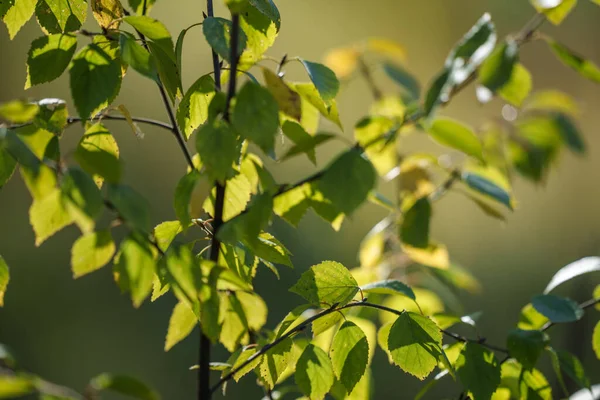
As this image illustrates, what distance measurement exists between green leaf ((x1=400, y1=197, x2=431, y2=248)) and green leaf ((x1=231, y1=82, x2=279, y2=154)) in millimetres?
403

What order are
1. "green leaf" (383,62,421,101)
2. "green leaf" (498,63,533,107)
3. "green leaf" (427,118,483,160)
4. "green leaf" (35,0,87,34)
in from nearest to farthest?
"green leaf" (35,0,87,34) < "green leaf" (427,118,483,160) < "green leaf" (498,63,533,107) < "green leaf" (383,62,421,101)

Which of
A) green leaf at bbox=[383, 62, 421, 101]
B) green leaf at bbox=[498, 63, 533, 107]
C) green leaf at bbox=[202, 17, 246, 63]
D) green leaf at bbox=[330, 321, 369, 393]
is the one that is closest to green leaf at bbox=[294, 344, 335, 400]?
green leaf at bbox=[330, 321, 369, 393]

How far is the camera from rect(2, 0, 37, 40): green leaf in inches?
18.6

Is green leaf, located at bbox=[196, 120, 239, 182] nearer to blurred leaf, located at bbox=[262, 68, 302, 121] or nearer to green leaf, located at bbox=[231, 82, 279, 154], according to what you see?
green leaf, located at bbox=[231, 82, 279, 154]

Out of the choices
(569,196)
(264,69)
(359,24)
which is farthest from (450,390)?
(264,69)

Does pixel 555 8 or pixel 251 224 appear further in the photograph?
pixel 555 8

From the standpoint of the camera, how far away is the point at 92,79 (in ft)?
1.37

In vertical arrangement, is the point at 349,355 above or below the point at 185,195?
below

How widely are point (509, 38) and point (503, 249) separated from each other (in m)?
1.59

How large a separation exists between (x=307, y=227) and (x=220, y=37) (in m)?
1.59

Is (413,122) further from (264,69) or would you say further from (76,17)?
(76,17)

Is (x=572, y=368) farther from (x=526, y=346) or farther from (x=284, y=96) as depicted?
(x=284, y=96)

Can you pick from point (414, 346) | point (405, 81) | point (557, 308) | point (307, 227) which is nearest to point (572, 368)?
point (557, 308)

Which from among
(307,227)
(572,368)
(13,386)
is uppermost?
(13,386)
